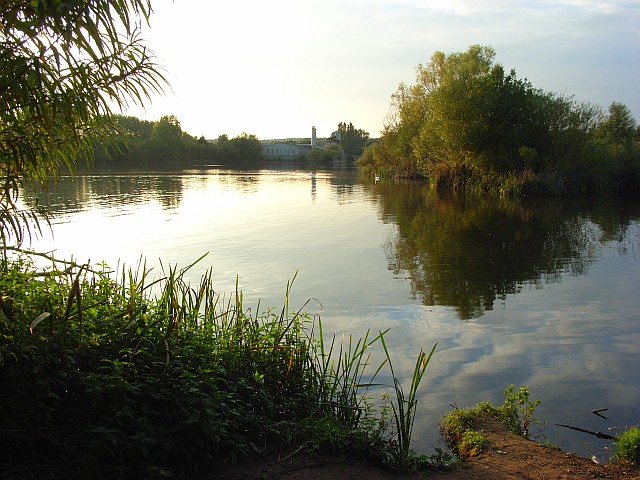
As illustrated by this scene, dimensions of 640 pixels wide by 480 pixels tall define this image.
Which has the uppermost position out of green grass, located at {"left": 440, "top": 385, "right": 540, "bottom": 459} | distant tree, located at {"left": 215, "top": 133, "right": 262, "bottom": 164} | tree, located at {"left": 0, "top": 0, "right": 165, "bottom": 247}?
distant tree, located at {"left": 215, "top": 133, "right": 262, "bottom": 164}

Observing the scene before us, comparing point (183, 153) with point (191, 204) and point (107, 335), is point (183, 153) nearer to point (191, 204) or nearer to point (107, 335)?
point (191, 204)

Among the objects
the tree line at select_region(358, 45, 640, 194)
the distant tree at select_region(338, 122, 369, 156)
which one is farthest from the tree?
the distant tree at select_region(338, 122, 369, 156)

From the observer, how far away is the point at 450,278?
43.8 ft

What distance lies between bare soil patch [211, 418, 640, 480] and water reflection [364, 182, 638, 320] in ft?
16.6

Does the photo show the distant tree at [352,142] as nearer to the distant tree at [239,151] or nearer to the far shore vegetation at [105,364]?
the distant tree at [239,151]

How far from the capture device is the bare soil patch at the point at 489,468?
425 cm

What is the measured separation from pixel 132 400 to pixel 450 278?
416 inches

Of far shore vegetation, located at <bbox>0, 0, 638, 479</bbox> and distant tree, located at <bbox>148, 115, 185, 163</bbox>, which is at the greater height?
distant tree, located at <bbox>148, 115, 185, 163</bbox>

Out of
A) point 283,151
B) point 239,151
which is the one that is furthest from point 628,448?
point 283,151

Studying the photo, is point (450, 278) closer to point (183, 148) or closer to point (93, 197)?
point (93, 197)

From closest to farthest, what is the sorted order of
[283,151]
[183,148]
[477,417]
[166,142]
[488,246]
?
[477,417]
[488,246]
[166,142]
[183,148]
[283,151]

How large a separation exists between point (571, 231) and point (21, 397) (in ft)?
72.8

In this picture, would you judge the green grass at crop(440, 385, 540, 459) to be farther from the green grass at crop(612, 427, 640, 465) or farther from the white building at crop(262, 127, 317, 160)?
the white building at crop(262, 127, 317, 160)

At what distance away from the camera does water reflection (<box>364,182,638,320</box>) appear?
12.5 metres
